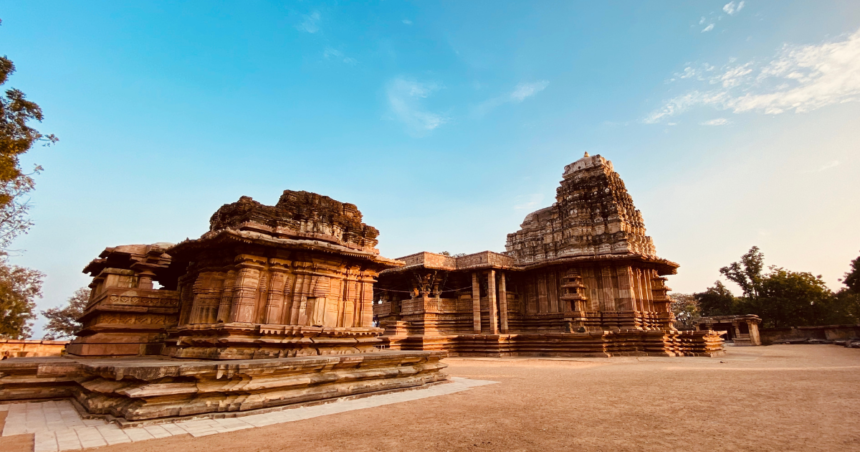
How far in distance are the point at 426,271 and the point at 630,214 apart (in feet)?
44.0

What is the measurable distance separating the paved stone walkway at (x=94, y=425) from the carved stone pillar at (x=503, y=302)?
16.8 meters

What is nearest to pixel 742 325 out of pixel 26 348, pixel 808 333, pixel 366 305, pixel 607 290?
pixel 808 333

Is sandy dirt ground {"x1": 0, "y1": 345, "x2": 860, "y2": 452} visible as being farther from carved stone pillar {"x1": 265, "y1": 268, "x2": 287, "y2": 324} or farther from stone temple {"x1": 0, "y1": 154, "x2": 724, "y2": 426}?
carved stone pillar {"x1": 265, "y1": 268, "x2": 287, "y2": 324}

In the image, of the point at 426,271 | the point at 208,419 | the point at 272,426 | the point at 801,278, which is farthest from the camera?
the point at 801,278

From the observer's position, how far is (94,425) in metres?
5.21

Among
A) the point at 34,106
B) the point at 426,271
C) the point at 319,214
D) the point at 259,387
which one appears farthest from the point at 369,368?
the point at 426,271

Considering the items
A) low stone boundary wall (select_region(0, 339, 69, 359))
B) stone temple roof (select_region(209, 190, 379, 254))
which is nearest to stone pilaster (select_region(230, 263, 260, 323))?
stone temple roof (select_region(209, 190, 379, 254))

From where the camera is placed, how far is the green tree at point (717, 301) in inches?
1929

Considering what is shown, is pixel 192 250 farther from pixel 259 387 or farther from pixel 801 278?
pixel 801 278

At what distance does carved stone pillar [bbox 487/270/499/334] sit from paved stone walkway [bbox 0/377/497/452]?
1618cm

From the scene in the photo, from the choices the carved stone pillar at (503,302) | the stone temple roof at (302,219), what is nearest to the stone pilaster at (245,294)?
the stone temple roof at (302,219)

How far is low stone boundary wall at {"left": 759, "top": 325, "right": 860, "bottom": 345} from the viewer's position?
3550 cm

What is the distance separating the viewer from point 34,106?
481 inches

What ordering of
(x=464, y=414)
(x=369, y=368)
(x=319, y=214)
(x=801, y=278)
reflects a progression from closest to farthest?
(x=464, y=414)
(x=369, y=368)
(x=319, y=214)
(x=801, y=278)
